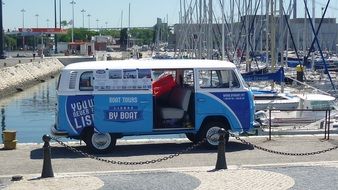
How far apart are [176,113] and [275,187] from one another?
4861 millimetres

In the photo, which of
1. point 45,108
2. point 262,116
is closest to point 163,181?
point 262,116

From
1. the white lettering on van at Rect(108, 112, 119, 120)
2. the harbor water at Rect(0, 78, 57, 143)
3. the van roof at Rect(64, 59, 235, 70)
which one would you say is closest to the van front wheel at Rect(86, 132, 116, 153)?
the white lettering on van at Rect(108, 112, 119, 120)

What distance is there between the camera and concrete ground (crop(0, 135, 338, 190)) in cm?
1117

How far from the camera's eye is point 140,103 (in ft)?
48.4

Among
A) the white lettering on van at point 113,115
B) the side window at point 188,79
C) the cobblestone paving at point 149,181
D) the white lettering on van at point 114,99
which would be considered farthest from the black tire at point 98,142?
the side window at point 188,79

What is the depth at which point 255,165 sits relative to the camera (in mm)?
13055

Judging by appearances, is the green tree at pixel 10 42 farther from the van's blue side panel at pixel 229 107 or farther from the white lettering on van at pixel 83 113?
the van's blue side panel at pixel 229 107

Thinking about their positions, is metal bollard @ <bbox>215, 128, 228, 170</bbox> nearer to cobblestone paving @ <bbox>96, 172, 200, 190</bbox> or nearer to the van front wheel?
cobblestone paving @ <bbox>96, 172, 200, 190</bbox>

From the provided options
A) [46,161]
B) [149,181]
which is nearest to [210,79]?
[149,181]

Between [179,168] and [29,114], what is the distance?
30.5 meters

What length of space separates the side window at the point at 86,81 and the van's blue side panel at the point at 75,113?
0.63ft

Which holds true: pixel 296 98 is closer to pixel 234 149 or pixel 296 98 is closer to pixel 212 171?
pixel 234 149

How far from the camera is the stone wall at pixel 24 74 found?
196ft

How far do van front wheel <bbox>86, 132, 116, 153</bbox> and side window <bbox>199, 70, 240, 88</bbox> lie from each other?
8.61ft
